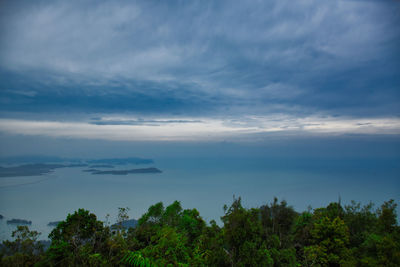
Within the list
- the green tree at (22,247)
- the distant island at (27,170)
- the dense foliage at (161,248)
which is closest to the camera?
the dense foliage at (161,248)

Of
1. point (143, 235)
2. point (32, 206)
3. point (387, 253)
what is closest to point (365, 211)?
point (387, 253)

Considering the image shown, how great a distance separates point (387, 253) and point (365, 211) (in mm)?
17170

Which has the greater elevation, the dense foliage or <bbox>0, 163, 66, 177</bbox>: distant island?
the dense foliage

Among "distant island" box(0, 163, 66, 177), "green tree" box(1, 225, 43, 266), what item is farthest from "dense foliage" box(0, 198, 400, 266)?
"distant island" box(0, 163, 66, 177)

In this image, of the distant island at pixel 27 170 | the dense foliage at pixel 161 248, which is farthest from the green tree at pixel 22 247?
the distant island at pixel 27 170

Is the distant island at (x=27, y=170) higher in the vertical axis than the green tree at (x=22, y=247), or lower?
lower

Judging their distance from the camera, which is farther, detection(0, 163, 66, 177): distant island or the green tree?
detection(0, 163, 66, 177): distant island

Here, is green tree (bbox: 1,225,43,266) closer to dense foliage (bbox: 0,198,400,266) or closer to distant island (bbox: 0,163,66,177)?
dense foliage (bbox: 0,198,400,266)

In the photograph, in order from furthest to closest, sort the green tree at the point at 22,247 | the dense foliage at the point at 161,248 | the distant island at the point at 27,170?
1. the distant island at the point at 27,170
2. the green tree at the point at 22,247
3. the dense foliage at the point at 161,248

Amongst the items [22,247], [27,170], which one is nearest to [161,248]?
[22,247]

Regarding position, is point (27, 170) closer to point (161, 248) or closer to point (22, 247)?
point (22, 247)

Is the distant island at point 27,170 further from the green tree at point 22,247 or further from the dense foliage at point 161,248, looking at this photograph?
the green tree at point 22,247

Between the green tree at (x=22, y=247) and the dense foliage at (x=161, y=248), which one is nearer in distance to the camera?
the dense foliage at (x=161, y=248)

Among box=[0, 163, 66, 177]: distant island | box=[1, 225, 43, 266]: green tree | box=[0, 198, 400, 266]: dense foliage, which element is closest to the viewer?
box=[0, 198, 400, 266]: dense foliage
